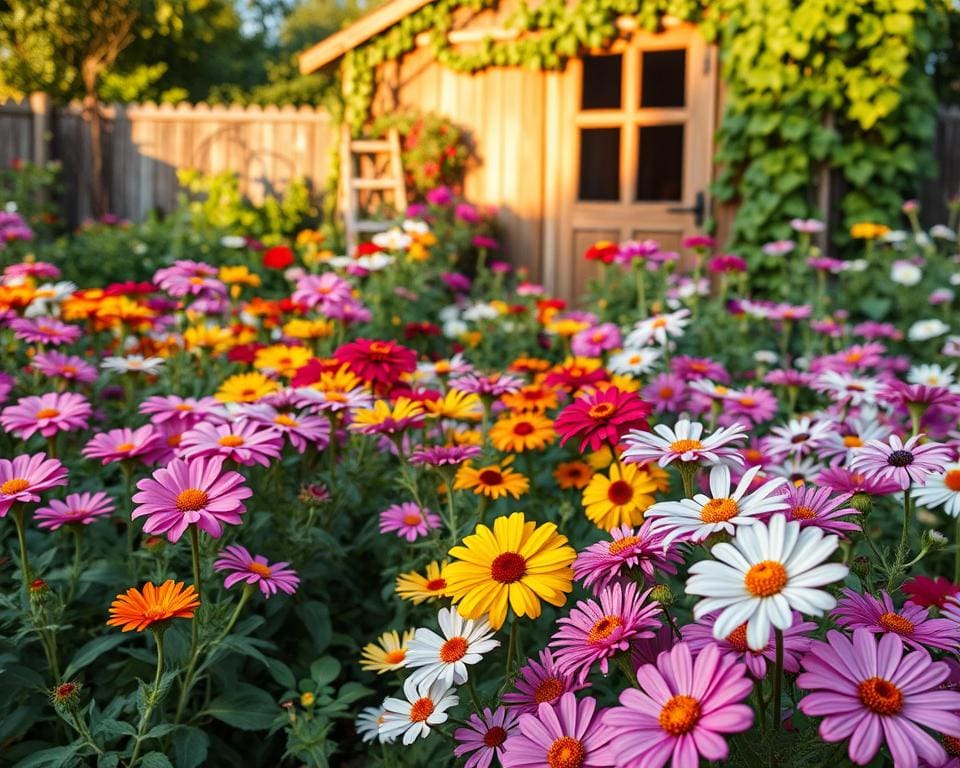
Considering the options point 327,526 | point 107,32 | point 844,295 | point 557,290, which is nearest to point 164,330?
point 327,526

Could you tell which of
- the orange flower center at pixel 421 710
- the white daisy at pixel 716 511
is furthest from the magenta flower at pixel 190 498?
the white daisy at pixel 716 511

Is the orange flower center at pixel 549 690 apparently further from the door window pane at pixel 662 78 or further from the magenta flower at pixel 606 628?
the door window pane at pixel 662 78

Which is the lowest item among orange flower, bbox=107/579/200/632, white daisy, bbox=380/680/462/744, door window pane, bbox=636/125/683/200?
white daisy, bbox=380/680/462/744

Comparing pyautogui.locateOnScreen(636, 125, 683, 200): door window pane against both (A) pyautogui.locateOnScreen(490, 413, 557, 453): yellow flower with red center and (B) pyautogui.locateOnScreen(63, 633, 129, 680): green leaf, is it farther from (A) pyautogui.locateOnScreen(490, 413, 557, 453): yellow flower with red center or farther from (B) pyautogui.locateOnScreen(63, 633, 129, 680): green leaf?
(B) pyautogui.locateOnScreen(63, 633, 129, 680): green leaf

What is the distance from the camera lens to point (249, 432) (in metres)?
1.45

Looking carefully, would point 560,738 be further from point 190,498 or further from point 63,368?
point 63,368

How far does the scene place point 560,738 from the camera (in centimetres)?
89

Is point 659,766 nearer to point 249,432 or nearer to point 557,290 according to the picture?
point 249,432

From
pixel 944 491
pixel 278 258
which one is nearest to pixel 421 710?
pixel 944 491

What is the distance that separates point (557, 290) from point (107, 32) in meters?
7.21

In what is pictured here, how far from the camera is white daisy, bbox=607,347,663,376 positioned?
2189 millimetres

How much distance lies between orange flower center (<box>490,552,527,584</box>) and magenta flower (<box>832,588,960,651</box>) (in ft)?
1.16

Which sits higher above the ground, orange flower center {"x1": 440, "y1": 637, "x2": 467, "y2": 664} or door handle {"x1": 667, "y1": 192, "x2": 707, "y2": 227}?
door handle {"x1": 667, "y1": 192, "x2": 707, "y2": 227}

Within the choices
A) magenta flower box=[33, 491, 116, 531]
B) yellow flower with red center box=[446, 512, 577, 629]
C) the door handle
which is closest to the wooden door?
the door handle
